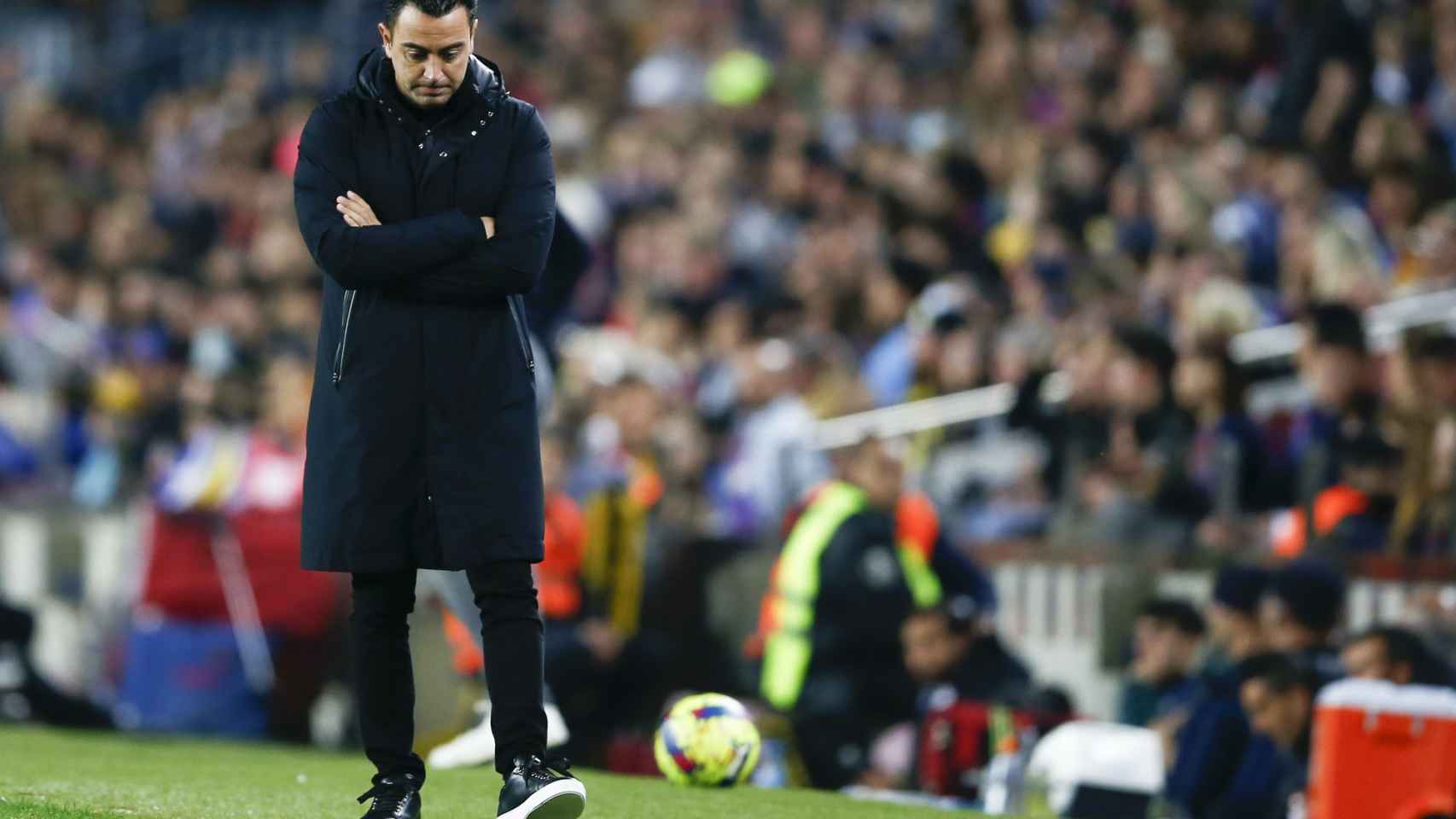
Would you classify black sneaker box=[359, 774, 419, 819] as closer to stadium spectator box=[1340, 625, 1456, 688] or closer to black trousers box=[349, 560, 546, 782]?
black trousers box=[349, 560, 546, 782]

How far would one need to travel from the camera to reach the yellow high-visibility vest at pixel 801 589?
1088 cm

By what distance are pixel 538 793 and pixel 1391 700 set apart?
3.46 metres

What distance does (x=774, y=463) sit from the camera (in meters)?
12.9

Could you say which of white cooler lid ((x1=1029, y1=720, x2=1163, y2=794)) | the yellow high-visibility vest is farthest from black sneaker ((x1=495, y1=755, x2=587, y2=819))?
the yellow high-visibility vest

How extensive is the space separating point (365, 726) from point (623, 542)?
6.42 m

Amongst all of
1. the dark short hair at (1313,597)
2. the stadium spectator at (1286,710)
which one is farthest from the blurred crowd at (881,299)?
the stadium spectator at (1286,710)

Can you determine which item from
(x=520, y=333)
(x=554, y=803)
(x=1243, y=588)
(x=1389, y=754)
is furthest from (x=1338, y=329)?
(x=554, y=803)

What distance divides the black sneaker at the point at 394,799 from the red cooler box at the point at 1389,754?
345cm

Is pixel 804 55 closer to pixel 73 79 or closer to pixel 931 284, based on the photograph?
pixel 931 284

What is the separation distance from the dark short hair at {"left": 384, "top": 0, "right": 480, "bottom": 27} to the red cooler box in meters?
3.99

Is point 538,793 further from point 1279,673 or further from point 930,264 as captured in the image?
point 930,264

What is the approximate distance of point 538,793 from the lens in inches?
231

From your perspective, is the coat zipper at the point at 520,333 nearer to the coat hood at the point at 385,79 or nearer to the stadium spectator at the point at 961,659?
the coat hood at the point at 385,79

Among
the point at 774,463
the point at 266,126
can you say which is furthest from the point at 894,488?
the point at 266,126
